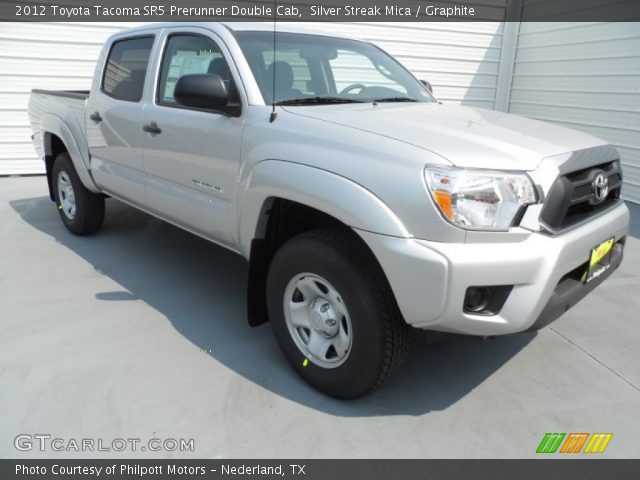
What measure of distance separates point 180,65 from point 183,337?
1.80m

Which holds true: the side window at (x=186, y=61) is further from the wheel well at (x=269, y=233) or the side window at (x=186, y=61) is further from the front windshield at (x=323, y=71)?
the wheel well at (x=269, y=233)

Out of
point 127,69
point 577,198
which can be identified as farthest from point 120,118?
point 577,198

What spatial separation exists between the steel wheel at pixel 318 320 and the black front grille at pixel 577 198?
38.0 inches

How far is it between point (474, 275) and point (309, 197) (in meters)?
0.80

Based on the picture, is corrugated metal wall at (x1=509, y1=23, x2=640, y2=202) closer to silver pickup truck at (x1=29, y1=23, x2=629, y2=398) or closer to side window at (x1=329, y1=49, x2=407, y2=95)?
silver pickup truck at (x1=29, y1=23, x2=629, y2=398)

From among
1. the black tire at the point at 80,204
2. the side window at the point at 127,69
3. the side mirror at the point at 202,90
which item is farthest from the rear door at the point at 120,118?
the side mirror at the point at 202,90

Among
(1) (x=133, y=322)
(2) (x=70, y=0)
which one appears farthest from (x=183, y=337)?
(2) (x=70, y=0)

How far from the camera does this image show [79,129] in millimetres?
4402

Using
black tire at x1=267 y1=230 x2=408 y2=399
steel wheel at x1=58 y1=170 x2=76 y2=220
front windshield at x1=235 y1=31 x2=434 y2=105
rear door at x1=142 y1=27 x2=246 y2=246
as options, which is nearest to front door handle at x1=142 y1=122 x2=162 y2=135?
rear door at x1=142 y1=27 x2=246 y2=246

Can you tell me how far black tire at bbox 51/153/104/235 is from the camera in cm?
464

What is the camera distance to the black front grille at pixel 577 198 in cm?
205

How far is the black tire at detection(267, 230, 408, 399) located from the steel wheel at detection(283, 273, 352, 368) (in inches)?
1.7

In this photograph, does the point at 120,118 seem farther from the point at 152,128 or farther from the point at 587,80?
the point at 587,80

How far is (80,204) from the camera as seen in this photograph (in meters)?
4.66
